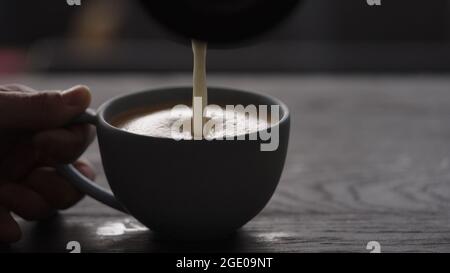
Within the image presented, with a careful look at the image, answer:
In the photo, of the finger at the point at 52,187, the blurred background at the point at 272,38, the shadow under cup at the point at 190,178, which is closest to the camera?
the shadow under cup at the point at 190,178

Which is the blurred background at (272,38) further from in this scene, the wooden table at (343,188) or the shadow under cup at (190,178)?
the shadow under cup at (190,178)

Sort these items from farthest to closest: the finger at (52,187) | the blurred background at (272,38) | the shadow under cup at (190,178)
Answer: the blurred background at (272,38)
the finger at (52,187)
the shadow under cup at (190,178)

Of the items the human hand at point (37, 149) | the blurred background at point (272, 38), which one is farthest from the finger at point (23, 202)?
the blurred background at point (272, 38)

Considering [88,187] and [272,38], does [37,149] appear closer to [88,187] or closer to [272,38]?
[88,187]

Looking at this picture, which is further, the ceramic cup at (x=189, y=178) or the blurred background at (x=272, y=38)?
the blurred background at (x=272, y=38)

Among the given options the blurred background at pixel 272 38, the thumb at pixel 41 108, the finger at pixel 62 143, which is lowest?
the blurred background at pixel 272 38

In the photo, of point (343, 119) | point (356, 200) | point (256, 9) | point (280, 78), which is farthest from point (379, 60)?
point (256, 9)

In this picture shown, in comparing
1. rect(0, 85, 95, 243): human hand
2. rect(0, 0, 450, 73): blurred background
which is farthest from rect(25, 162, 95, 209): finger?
rect(0, 0, 450, 73): blurred background

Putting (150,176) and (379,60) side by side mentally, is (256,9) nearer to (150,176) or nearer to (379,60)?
(150,176)
